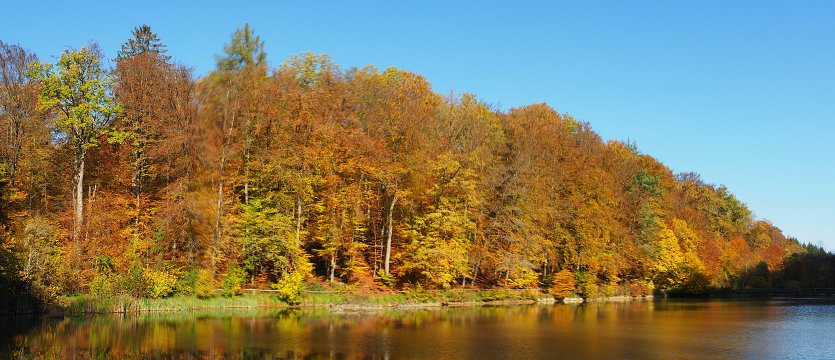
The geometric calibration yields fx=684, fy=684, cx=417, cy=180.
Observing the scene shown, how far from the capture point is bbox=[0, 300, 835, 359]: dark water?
2583cm

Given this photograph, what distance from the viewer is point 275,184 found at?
47938mm

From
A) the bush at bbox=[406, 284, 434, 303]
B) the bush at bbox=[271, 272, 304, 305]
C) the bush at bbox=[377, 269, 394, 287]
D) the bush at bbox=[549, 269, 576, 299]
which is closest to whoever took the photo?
the bush at bbox=[271, 272, 304, 305]

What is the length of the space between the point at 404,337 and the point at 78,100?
2522 cm

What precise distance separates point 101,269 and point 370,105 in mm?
23687

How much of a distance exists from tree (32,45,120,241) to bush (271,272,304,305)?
12669mm

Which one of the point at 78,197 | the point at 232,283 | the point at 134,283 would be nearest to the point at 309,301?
the point at 232,283

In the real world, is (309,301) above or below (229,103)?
below

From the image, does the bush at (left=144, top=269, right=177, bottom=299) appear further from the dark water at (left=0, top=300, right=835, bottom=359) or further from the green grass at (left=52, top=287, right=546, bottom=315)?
the dark water at (left=0, top=300, right=835, bottom=359)

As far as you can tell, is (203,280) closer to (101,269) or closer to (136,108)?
(101,269)

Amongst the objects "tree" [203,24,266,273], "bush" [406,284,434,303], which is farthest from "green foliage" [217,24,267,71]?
"bush" [406,284,434,303]

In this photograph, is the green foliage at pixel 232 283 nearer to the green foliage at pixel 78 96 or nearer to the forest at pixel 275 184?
the forest at pixel 275 184

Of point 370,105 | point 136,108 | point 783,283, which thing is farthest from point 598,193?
point 783,283

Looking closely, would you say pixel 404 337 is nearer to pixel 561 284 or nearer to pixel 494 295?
pixel 494 295

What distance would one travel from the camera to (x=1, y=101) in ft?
130
